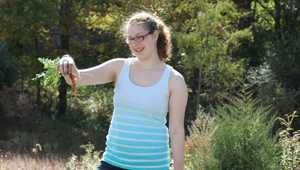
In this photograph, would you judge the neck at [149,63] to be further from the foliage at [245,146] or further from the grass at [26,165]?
the grass at [26,165]

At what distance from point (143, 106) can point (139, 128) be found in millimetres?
136

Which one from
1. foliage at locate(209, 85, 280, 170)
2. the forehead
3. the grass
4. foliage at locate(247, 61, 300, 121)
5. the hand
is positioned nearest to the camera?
the hand

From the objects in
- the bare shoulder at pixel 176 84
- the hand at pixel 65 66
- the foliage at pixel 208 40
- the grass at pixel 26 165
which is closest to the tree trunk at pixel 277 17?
the foliage at pixel 208 40

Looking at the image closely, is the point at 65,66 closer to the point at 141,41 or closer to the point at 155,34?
the point at 141,41

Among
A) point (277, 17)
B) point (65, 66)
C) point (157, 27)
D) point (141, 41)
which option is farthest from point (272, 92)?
point (65, 66)

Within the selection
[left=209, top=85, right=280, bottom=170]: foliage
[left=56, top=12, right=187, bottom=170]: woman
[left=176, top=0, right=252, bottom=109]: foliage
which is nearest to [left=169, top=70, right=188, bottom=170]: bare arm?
[left=56, top=12, right=187, bottom=170]: woman

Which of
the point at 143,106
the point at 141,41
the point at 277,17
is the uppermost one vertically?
the point at 277,17

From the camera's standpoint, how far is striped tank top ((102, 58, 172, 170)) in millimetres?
2105

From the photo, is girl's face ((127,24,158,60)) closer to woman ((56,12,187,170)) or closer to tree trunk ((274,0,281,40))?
woman ((56,12,187,170))

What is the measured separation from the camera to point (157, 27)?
232 cm

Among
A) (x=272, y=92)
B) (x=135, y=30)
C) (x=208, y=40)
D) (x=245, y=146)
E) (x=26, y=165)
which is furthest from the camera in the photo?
(x=272, y=92)

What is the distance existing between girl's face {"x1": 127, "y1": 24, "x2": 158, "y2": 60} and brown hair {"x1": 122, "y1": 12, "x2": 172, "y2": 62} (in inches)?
1.4

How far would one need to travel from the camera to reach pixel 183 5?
35.8ft

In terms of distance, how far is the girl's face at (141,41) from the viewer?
220 centimetres
